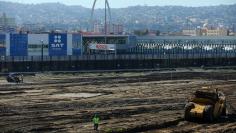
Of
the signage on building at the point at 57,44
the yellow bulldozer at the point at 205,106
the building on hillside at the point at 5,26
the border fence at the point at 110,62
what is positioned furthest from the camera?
the building on hillside at the point at 5,26

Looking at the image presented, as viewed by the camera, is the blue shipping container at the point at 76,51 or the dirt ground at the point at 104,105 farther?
the blue shipping container at the point at 76,51

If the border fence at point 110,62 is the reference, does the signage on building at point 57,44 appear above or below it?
above

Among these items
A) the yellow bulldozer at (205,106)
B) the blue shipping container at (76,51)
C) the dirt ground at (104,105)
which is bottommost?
the dirt ground at (104,105)

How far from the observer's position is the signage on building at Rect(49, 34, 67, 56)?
78.7 meters

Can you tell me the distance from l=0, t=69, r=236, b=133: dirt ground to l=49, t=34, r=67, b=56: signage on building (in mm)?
18881

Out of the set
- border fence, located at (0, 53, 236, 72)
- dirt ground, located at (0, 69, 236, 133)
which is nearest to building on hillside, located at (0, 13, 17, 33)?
border fence, located at (0, 53, 236, 72)

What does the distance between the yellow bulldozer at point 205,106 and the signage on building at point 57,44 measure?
51798 millimetres

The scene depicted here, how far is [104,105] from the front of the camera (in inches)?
1442

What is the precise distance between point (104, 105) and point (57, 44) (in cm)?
4401

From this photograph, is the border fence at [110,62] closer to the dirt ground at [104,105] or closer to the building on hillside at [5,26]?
the dirt ground at [104,105]

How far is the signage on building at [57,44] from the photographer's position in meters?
78.7

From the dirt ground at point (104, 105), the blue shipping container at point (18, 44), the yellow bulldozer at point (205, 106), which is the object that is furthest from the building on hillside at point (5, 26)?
the yellow bulldozer at point (205, 106)

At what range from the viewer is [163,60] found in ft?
267

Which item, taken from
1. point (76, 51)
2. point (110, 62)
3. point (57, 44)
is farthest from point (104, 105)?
point (76, 51)
